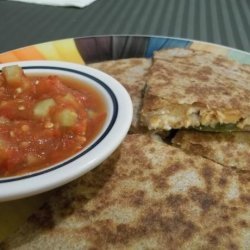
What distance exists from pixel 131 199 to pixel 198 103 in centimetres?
79

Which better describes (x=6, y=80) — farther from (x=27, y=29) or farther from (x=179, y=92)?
(x=27, y=29)

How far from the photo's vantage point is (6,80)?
197 centimetres

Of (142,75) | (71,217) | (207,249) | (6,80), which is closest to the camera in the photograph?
(207,249)

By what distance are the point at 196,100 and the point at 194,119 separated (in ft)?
0.39

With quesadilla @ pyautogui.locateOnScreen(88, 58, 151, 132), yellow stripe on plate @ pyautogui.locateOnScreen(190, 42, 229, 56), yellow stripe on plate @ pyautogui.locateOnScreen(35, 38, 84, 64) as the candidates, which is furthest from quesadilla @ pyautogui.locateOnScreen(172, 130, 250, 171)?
yellow stripe on plate @ pyautogui.locateOnScreen(35, 38, 84, 64)

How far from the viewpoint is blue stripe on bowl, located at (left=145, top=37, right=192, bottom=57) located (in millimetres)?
3008

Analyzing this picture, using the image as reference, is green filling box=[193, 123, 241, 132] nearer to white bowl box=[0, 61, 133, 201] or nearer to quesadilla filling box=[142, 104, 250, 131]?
quesadilla filling box=[142, 104, 250, 131]

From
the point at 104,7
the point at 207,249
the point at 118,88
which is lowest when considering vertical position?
the point at 104,7

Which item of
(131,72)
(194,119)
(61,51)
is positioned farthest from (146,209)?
(61,51)

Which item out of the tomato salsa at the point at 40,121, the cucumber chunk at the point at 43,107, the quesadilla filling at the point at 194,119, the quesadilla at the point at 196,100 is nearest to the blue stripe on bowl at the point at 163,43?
the quesadilla at the point at 196,100

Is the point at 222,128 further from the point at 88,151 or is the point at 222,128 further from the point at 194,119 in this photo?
the point at 88,151

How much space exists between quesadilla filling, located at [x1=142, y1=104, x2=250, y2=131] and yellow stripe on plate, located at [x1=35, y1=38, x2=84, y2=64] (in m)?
0.81

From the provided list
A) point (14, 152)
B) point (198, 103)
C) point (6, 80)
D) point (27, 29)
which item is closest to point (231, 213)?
point (198, 103)

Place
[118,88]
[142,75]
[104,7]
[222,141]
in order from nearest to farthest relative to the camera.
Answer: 1. [118,88]
2. [222,141]
3. [142,75]
4. [104,7]
